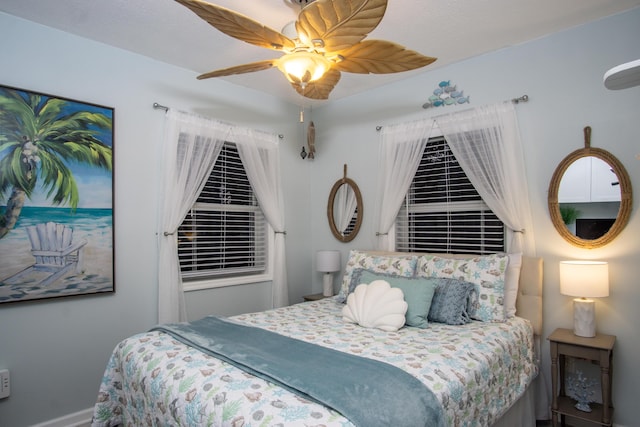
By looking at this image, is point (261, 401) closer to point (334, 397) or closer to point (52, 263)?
point (334, 397)

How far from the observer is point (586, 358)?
2311 mm

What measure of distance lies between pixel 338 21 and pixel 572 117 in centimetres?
204

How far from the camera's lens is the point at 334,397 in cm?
139

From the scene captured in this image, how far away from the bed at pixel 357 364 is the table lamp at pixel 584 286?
0.81 ft

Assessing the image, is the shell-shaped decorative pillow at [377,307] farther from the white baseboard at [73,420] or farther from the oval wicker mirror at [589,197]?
the white baseboard at [73,420]

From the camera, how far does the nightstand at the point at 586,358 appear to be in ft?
7.35

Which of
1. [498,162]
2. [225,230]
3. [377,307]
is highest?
[498,162]

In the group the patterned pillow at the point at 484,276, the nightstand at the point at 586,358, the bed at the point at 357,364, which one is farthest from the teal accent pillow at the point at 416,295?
the nightstand at the point at 586,358

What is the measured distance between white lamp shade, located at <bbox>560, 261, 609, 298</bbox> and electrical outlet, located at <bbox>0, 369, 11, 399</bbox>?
141 inches

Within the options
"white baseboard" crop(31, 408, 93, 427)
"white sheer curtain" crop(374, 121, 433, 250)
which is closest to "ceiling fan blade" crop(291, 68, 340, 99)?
"white sheer curtain" crop(374, 121, 433, 250)

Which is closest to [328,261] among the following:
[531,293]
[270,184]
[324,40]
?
[270,184]

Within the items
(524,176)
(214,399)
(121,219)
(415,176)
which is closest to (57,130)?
(121,219)

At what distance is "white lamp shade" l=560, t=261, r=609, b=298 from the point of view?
2.35 m

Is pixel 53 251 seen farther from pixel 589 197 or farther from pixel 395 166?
pixel 589 197
